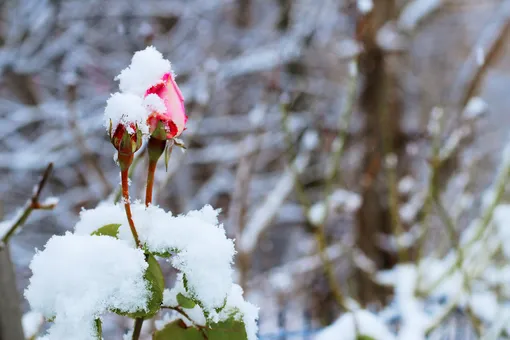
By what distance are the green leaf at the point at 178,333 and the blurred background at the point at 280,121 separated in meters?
0.86

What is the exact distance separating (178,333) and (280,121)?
60.0 inches

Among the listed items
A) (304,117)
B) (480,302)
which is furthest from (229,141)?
(480,302)

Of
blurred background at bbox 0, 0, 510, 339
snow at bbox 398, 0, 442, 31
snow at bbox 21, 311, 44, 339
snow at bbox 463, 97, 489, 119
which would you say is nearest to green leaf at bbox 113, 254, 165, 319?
snow at bbox 21, 311, 44, 339

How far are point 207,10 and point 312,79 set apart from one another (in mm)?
1300

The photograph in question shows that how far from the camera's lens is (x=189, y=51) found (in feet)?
12.0

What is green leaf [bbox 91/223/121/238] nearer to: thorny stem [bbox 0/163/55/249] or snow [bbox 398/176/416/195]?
thorny stem [bbox 0/163/55/249]

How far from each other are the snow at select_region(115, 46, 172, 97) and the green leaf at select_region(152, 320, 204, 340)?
7.5 inches

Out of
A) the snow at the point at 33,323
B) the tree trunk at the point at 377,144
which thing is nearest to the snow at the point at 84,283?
the snow at the point at 33,323

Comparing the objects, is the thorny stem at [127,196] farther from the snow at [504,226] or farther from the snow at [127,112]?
the snow at [504,226]

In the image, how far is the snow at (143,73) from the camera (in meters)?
0.35

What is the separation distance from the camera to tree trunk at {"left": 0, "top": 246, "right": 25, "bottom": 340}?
40cm

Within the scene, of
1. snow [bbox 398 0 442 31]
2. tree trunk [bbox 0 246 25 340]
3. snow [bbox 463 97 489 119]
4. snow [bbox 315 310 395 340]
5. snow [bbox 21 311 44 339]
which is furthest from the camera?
snow [bbox 398 0 442 31]

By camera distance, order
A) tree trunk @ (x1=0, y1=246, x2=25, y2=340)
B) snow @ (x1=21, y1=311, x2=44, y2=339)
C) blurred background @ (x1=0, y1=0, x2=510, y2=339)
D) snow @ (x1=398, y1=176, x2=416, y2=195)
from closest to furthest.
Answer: tree trunk @ (x1=0, y1=246, x2=25, y2=340) < snow @ (x1=21, y1=311, x2=44, y2=339) < blurred background @ (x1=0, y1=0, x2=510, y2=339) < snow @ (x1=398, y1=176, x2=416, y2=195)

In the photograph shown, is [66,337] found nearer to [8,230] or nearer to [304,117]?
[8,230]
